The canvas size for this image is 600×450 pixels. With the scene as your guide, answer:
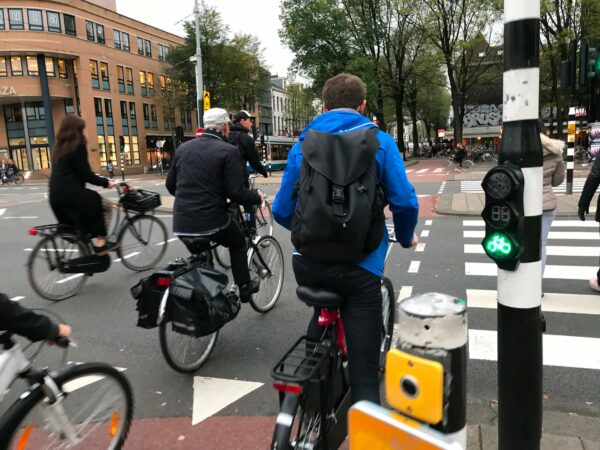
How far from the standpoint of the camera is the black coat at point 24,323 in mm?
2176

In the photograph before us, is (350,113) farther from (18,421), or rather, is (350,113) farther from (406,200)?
(18,421)

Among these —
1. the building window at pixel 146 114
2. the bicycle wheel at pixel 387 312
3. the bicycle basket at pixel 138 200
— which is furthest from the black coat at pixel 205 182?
the building window at pixel 146 114

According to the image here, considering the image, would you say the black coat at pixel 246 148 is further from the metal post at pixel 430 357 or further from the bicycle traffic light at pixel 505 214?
the metal post at pixel 430 357

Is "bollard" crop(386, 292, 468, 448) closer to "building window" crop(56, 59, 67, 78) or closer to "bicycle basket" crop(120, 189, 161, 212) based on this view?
"bicycle basket" crop(120, 189, 161, 212)

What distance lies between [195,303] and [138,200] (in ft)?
12.0

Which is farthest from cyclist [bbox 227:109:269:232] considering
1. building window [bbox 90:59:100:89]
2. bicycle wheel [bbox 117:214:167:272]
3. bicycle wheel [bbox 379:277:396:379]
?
building window [bbox 90:59:100:89]

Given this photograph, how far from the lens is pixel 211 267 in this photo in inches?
152

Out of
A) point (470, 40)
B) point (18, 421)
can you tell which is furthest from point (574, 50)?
point (470, 40)

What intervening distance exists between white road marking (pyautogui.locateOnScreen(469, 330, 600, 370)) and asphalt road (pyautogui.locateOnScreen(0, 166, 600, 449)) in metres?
0.01

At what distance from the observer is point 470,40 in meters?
32.3

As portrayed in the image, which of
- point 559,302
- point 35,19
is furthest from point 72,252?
point 35,19

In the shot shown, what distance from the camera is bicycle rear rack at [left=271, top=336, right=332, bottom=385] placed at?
2035 millimetres

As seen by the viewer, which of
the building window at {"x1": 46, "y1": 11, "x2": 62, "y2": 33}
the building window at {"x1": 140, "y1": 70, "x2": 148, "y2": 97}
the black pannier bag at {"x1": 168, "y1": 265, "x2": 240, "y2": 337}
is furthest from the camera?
the building window at {"x1": 140, "y1": 70, "x2": 148, "y2": 97}

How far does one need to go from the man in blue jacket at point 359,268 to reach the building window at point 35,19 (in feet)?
158
